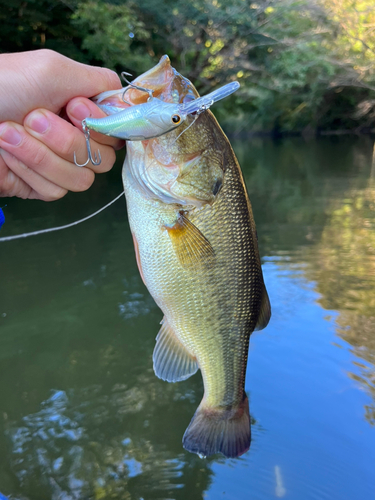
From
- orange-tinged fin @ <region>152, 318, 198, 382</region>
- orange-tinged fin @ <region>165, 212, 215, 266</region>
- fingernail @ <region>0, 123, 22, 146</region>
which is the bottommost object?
orange-tinged fin @ <region>152, 318, 198, 382</region>

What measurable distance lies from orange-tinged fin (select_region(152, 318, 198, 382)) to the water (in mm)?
1269

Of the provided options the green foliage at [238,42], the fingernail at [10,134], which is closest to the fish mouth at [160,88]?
the fingernail at [10,134]

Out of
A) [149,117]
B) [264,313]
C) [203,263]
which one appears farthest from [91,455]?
[149,117]

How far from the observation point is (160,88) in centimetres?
162

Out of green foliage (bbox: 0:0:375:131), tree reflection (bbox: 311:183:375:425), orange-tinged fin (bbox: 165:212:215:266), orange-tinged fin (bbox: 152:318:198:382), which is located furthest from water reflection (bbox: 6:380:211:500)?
green foliage (bbox: 0:0:375:131)

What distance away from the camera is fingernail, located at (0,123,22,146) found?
164 centimetres

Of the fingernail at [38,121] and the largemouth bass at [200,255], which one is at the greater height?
the fingernail at [38,121]

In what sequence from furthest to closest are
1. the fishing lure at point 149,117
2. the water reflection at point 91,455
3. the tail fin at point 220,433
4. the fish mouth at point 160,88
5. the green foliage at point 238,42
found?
the green foliage at point 238,42 → the water reflection at point 91,455 → the tail fin at point 220,433 → the fish mouth at point 160,88 → the fishing lure at point 149,117

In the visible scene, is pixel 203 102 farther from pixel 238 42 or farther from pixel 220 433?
pixel 238 42

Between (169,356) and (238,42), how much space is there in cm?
2351

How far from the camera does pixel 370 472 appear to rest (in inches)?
117

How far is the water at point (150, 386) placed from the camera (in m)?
2.96

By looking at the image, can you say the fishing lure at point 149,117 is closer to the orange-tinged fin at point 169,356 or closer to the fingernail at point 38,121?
the fingernail at point 38,121

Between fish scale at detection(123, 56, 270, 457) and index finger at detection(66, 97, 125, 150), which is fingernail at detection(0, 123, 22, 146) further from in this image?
fish scale at detection(123, 56, 270, 457)
